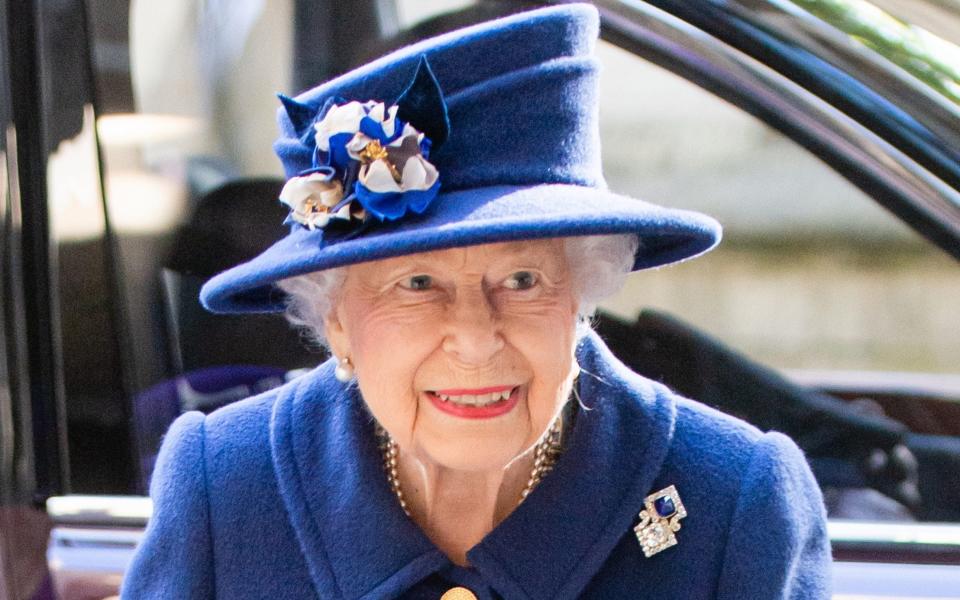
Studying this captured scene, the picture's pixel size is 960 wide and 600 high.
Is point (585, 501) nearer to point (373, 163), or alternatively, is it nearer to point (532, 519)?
point (532, 519)

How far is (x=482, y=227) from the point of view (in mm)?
1333

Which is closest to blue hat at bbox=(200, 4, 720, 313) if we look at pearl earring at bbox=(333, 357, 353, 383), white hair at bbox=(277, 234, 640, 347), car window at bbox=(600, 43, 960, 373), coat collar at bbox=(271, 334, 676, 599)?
white hair at bbox=(277, 234, 640, 347)

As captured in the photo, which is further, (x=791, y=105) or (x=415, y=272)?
(x=791, y=105)

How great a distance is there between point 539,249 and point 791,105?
2.42 ft

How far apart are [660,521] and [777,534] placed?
6.8 inches

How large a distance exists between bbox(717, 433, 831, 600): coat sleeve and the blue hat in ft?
1.33

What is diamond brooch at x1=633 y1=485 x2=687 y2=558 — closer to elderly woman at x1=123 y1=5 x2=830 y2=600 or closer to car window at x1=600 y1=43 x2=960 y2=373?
elderly woman at x1=123 y1=5 x2=830 y2=600

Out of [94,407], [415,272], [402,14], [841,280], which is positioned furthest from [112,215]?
[841,280]

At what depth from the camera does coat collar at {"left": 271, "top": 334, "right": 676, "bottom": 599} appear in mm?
1684

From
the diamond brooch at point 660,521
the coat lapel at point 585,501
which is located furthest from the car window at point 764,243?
the diamond brooch at point 660,521

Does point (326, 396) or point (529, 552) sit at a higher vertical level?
point (326, 396)

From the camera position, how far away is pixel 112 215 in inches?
90.7

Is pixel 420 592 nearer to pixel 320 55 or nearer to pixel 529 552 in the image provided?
pixel 529 552

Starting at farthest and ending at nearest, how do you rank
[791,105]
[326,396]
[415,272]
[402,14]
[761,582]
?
1. [402,14]
2. [791,105]
3. [326,396]
4. [761,582]
5. [415,272]
